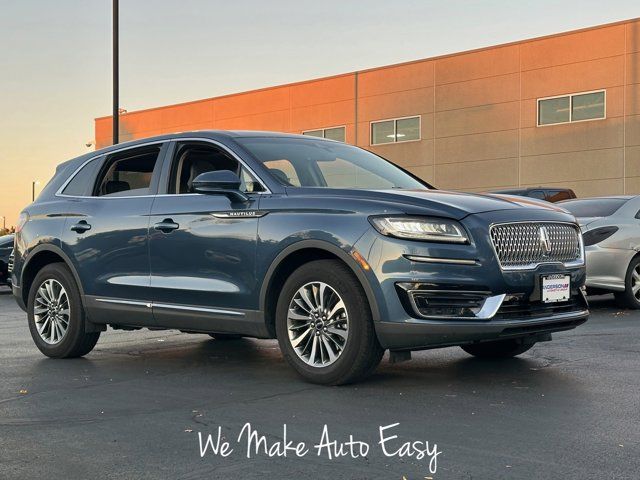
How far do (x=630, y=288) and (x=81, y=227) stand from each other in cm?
709

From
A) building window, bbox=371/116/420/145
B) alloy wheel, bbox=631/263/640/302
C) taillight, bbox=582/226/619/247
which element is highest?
building window, bbox=371/116/420/145

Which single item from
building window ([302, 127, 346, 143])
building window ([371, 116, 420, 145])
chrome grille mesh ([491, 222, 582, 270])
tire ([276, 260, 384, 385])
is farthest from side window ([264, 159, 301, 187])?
building window ([302, 127, 346, 143])

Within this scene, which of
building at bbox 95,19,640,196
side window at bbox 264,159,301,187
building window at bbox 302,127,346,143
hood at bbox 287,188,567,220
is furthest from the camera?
building window at bbox 302,127,346,143

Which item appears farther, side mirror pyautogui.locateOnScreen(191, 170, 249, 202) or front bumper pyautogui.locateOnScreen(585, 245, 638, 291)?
front bumper pyautogui.locateOnScreen(585, 245, 638, 291)

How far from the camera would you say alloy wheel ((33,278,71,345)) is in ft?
27.0

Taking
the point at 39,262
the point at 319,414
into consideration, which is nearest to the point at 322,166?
the point at 319,414

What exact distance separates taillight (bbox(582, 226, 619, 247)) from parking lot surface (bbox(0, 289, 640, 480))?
3.65 metres

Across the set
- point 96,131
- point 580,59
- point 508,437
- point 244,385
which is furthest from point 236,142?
point 96,131

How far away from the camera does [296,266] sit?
661cm

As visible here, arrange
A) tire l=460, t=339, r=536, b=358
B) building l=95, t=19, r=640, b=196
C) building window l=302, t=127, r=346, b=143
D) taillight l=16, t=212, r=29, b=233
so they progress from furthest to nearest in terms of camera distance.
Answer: building window l=302, t=127, r=346, b=143, building l=95, t=19, r=640, b=196, taillight l=16, t=212, r=29, b=233, tire l=460, t=339, r=536, b=358

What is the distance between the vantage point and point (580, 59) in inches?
1282

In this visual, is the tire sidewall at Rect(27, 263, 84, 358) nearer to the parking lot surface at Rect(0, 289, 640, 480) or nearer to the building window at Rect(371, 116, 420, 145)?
the parking lot surface at Rect(0, 289, 640, 480)

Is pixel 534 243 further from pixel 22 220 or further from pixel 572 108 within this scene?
pixel 572 108

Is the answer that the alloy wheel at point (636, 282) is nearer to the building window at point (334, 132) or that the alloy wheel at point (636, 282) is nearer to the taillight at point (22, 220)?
the taillight at point (22, 220)
